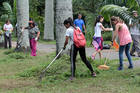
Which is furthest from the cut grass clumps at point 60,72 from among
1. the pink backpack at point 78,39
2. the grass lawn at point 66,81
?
the pink backpack at point 78,39

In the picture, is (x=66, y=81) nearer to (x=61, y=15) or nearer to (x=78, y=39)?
(x=78, y=39)

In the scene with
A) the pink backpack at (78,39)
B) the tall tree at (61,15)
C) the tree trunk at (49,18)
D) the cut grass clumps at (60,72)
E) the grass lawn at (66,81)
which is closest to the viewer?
the grass lawn at (66,81)

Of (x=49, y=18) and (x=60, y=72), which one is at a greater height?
(x=49, y=18)

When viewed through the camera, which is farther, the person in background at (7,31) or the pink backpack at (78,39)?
the person in background at (7,31)

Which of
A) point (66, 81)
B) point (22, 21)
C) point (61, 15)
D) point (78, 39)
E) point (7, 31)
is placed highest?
point (61, 15)

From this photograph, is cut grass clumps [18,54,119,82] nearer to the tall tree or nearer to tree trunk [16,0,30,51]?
the tall tree

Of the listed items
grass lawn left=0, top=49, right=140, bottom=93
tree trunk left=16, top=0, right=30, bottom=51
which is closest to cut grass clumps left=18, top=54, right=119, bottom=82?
grass lawn left=0, top=49, right=140, bottom=93

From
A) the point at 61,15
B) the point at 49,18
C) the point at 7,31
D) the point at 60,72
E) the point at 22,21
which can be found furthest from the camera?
the point at 49,18

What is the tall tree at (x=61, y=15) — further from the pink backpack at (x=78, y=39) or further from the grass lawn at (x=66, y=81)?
the pink backpack at (x=78, y=39)

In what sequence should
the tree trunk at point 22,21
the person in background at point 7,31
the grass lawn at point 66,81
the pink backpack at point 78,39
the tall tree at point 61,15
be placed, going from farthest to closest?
the person in background at point 7,31
the tree trunk at point 22,21
the tall tree at point 61,15
the pink backpack at point 78,39
the grass lawn at point 66,81

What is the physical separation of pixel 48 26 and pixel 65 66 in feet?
50.2

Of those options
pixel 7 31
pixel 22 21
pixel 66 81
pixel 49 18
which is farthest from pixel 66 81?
pixel 49 18

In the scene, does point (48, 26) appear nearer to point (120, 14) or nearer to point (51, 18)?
point (51, 18)

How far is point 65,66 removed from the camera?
941 cm
